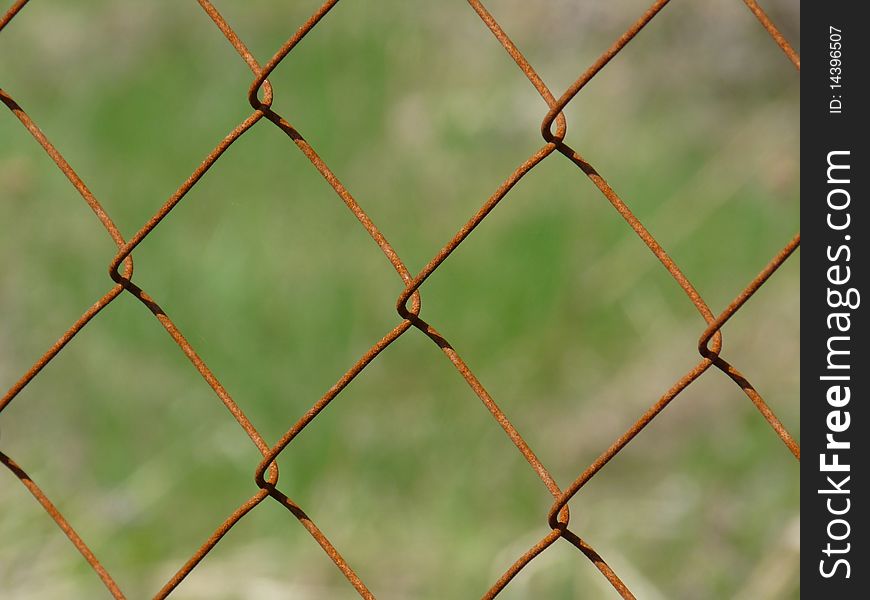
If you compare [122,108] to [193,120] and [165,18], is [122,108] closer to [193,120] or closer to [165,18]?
[193,120]
